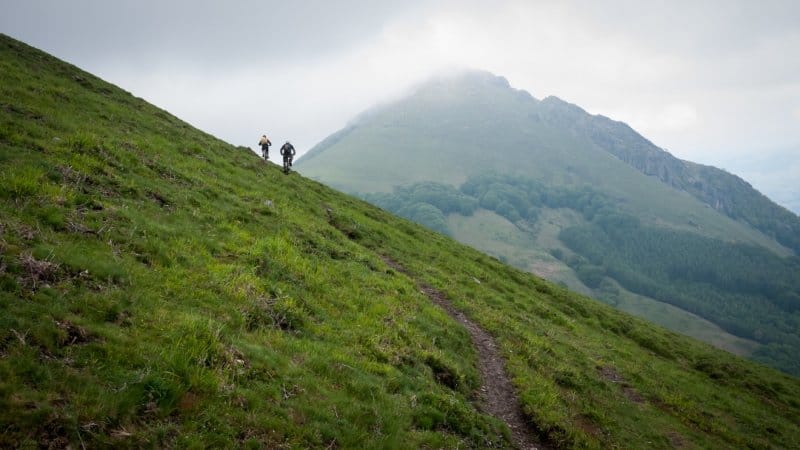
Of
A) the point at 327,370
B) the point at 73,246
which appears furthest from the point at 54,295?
the point at 327,370

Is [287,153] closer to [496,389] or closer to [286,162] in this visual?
[286,162]

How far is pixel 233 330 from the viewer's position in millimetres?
12031

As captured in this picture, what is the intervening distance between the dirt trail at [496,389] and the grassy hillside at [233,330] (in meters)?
0.55

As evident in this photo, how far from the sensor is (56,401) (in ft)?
23.5

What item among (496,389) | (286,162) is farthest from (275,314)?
(286,162)

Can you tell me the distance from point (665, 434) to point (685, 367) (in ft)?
64.9

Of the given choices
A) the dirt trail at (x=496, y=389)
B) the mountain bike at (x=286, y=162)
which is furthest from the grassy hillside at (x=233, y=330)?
the mountain bike at (x=286, y=162)

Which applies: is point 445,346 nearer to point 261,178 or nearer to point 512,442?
point 512,442

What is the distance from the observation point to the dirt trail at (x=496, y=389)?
15.4m

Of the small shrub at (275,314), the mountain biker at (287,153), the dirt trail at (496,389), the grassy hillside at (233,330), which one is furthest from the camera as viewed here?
the mountain biker at (287,153)

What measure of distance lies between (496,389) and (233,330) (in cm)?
1123

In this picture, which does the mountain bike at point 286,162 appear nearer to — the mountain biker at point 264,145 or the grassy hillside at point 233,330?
the mountain biker at point 264,145

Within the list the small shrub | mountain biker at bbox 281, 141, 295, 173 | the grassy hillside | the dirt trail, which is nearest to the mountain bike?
mountain biker at bbox 281, 141, 295, 173

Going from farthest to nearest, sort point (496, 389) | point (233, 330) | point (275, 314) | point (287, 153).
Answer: point (287, 153), point (496, 389), point (275, 314), point (233, 330)
